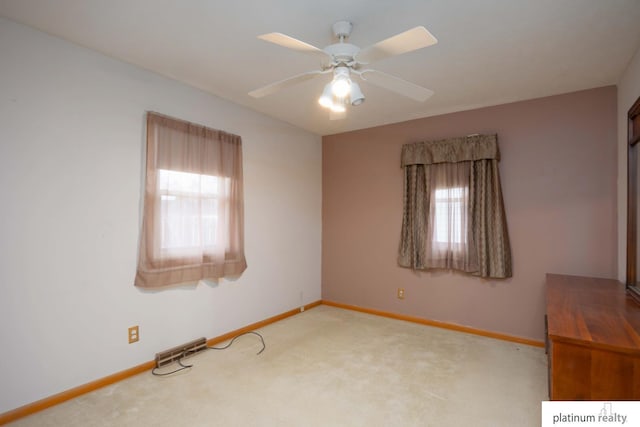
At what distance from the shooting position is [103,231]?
244 cm

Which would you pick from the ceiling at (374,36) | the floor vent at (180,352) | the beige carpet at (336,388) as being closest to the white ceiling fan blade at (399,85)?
the ceiling at (374,36)

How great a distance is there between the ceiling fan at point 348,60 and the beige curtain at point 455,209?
176 cm

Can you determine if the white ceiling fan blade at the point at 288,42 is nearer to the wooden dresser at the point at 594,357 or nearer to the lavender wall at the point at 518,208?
the wooden dresser at the point at 594,357

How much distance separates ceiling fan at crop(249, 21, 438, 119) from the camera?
1559 millimetres

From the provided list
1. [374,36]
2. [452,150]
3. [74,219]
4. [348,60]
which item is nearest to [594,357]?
[348,60]

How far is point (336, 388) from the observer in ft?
7.89

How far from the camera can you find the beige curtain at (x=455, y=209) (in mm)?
3389

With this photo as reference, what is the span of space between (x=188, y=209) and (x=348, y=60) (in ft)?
6.36

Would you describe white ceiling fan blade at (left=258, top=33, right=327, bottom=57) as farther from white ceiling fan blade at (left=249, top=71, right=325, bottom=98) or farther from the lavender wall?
the lavender wall

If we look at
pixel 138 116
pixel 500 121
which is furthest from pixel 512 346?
pixel 138 116

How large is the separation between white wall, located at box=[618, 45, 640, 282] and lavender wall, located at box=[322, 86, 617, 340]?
3.9 inches

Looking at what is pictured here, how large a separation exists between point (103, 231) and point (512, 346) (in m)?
3.86

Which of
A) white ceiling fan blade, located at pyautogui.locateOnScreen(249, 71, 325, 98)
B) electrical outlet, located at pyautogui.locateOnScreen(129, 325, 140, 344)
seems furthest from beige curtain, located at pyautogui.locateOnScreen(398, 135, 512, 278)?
electrical outlet, located at pyautogui.locateOnScreen(129, 325, 140, 344)

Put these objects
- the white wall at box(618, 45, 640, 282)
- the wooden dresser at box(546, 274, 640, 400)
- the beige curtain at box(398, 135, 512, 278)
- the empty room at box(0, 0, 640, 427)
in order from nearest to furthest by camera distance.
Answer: the wooden dresser at box(546, 274, 640, 400), the empty room at box(0, 0, 640, 427), the white wall at box(618, 45, 640, 282), the beige curtain at box(398, 135, 512, 278)
